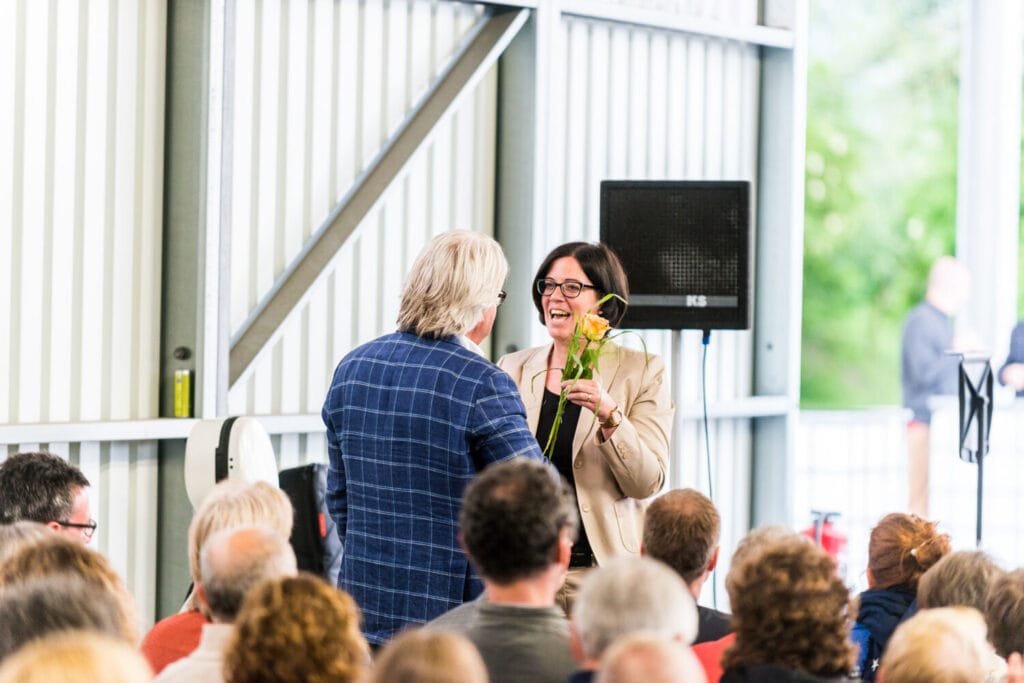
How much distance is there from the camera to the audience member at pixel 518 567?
233cm

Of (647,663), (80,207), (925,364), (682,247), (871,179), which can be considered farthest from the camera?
(871,179)

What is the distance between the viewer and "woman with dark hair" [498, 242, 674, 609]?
3535 mm

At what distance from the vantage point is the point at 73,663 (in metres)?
1.75

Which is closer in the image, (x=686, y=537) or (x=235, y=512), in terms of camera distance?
(x=235, y=512)

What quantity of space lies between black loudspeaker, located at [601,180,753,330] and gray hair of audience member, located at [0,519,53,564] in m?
2.91

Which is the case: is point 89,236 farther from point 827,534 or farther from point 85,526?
point 827,534

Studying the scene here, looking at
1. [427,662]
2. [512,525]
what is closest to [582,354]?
[512,525]

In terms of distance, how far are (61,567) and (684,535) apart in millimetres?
1346

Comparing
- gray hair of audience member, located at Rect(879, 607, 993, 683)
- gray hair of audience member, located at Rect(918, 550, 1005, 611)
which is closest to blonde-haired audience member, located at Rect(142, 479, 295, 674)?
gray hair of audience member, located at Rect(879, 607, 993, 683)

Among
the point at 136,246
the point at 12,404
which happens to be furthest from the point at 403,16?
the point at 12,404

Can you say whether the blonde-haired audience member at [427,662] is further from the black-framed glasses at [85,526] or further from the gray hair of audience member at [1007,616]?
the black-framed glasses at [85,526]

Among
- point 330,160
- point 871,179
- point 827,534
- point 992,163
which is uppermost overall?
point 871,179

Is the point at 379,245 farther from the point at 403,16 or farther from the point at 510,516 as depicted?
the point at 510,516

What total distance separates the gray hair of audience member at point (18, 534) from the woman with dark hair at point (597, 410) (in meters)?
1.30
